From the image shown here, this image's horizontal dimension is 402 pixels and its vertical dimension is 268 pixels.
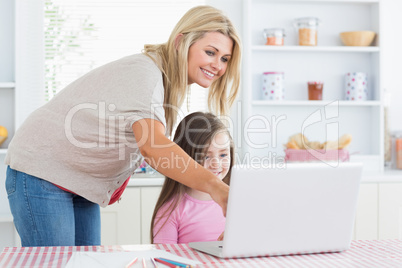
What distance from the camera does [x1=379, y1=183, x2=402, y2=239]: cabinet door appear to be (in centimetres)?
262

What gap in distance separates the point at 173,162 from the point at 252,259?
274mm

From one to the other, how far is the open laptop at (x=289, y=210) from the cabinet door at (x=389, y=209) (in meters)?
1.61

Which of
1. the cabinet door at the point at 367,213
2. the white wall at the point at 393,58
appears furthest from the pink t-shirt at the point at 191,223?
the white wall at the point at 393,58

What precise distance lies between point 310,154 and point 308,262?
163 cm

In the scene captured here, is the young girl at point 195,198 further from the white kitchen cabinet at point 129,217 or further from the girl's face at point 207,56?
the white kitchen cabinet at point 129,217

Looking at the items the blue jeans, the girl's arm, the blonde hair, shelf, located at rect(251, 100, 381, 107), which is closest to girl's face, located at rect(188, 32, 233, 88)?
the blonde hair

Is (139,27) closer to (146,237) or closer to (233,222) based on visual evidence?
(146,237)

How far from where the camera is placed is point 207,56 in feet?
4.97

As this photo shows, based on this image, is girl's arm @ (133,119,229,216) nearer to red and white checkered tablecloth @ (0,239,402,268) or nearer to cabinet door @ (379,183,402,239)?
red and white checkered tablecloth @ (0,239,402,268)

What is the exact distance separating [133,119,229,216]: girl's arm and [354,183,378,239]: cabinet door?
171cm

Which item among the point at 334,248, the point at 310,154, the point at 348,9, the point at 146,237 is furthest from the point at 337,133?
the point at 334,248

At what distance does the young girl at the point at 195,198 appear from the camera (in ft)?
5.32

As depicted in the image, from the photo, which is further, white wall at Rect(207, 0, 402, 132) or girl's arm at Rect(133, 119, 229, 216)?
white wall at Rect(207, 0, 402, 132)

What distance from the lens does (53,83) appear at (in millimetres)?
2820
